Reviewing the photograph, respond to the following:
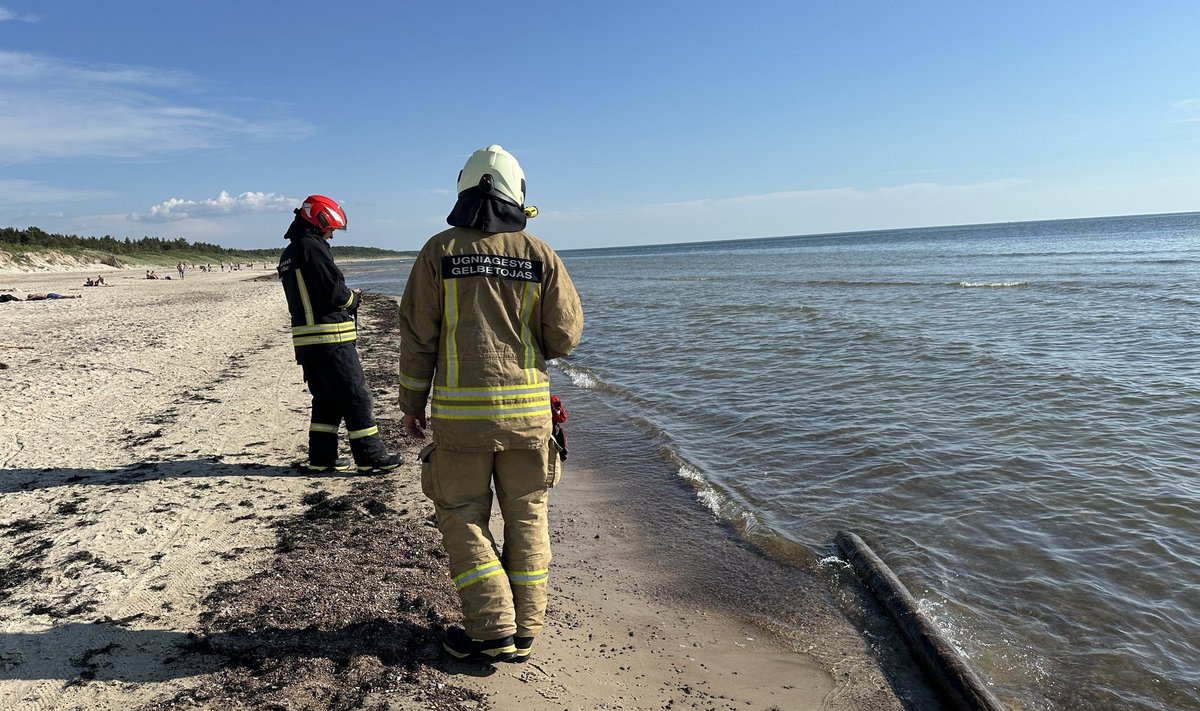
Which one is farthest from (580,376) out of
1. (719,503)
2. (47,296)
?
(47,296)

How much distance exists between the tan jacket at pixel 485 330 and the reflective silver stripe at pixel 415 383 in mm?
11

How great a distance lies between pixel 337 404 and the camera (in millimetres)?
5727

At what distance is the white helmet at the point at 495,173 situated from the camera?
3.27m

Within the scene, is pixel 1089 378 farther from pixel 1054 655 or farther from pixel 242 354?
pixel 242 354

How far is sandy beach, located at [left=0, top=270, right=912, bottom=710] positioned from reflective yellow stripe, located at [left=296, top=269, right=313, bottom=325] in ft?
4.71

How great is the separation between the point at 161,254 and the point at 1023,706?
77.0 m

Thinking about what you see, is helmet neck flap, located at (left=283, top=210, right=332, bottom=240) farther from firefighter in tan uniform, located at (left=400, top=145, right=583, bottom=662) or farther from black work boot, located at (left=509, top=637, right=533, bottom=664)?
black work boot, located at (left=509, top=637, right=533, bottom=664)

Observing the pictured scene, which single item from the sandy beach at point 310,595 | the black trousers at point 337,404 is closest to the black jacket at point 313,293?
the black trousers at point 337,404

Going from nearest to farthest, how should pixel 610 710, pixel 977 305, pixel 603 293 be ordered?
pixel 610 710 → pixel 977 305 → pixel 603 293

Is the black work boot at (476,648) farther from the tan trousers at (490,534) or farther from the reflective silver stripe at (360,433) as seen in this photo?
the reflective silver stripe at (360,433)

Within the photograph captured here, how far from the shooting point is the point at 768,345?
1444 centimetres

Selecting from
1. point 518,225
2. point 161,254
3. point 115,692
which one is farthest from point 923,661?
point 161,254

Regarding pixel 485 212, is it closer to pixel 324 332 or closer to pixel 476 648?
pixel 476 648

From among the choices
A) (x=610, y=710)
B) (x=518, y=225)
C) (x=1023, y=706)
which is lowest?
(x=1023, y=706)
